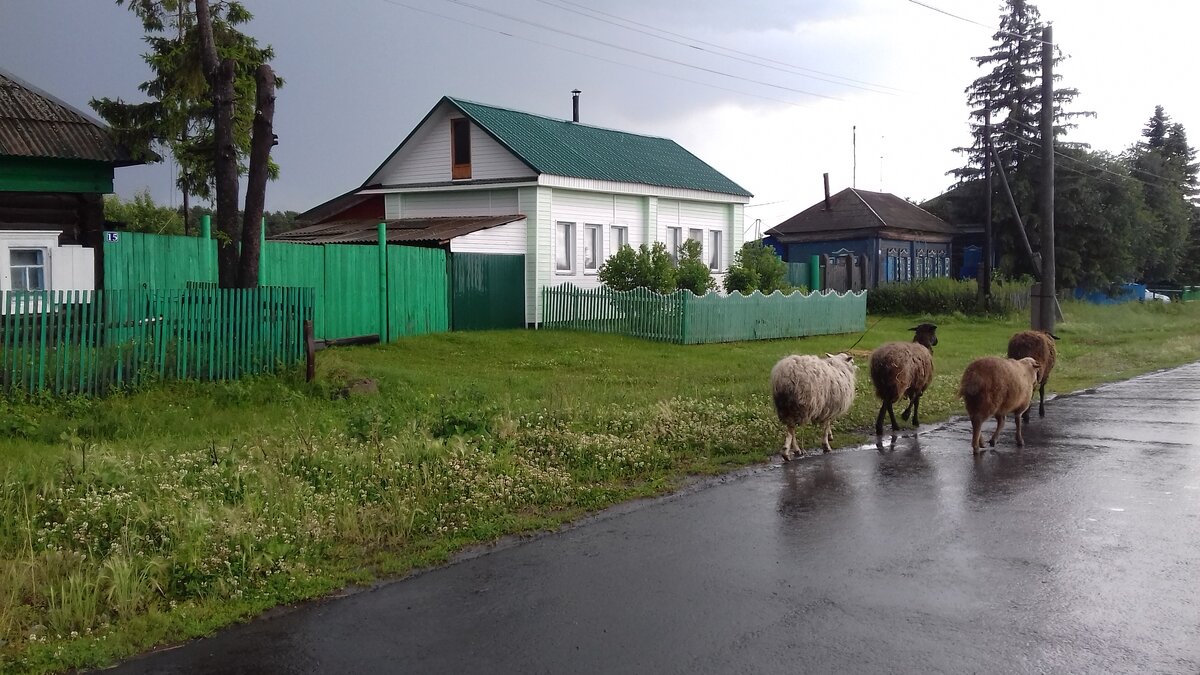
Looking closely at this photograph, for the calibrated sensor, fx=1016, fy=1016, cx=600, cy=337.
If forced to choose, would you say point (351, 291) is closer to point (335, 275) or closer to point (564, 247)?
point (335, 275)

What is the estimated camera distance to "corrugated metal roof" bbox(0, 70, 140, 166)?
663 inches

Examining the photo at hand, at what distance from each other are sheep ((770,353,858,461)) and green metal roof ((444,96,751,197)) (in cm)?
1569

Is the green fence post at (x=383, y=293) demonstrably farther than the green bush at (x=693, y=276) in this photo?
No

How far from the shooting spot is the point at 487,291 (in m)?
24.4

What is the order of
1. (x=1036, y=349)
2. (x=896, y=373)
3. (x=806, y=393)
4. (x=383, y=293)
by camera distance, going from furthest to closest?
1. (x=383, y=293)
2. (x=1036, y=349)
3. (x=896, y=373)
4. (x=806, y=393)

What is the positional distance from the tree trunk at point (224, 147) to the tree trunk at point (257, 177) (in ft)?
1.28

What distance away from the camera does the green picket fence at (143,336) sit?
1188cm

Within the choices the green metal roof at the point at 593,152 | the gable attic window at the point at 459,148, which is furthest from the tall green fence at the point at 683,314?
the gable attic window at the point at 459,148

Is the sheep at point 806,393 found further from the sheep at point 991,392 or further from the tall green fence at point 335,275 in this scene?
the tall green fence at point 335,275

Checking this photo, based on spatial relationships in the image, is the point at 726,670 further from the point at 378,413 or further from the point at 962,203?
the point at 962,203

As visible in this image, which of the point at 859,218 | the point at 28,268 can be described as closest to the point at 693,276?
the point at 28,268

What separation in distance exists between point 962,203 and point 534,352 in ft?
112

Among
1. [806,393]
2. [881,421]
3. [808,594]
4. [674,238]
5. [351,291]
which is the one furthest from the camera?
[674,238]

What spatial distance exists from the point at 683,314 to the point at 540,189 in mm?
6316
